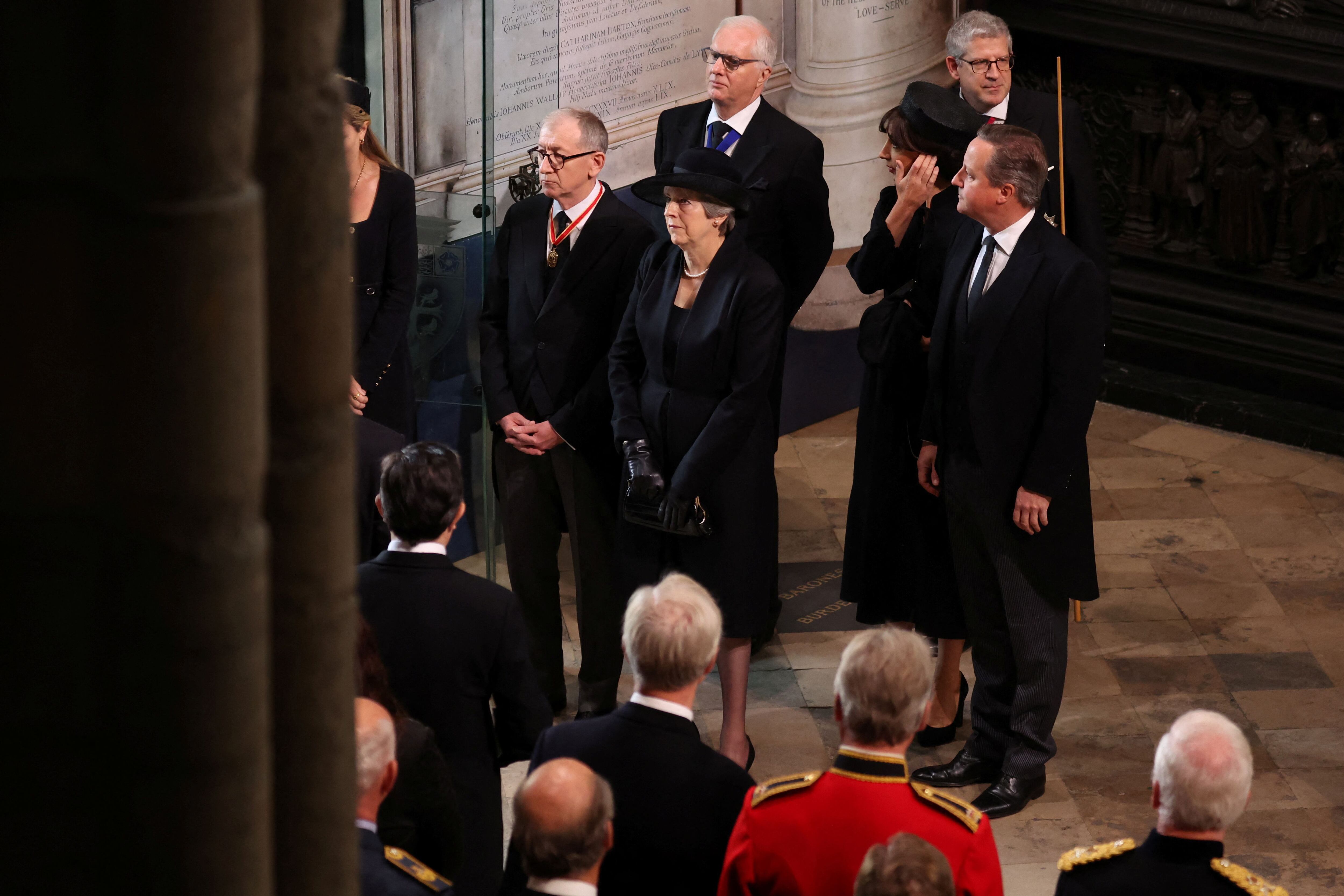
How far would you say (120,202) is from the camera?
1031 mm

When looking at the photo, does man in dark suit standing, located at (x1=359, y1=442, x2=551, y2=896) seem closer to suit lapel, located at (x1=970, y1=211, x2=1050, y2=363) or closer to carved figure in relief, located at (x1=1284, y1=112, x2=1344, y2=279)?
suit lapel, located at (x1=970, y1=211, x2=1050, y2=363)

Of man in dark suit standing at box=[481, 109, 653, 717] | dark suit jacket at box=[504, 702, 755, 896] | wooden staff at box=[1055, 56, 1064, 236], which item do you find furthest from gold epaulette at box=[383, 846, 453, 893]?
wooden staff at box=[1055, 56, 1064, 236]

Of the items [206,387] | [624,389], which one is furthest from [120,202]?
[624,389]

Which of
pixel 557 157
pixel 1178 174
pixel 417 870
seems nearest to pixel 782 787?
pixel 417 870

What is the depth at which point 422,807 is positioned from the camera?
9.53 feet

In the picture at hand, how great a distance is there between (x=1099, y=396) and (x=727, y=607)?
3.90m

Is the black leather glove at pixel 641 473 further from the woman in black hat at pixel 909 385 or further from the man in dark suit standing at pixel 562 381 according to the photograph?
the woman in black hat at pixel 909 385

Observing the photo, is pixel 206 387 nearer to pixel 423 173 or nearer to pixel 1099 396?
pixel 423 173

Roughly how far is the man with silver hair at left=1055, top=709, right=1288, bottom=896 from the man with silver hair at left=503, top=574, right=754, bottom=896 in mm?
578

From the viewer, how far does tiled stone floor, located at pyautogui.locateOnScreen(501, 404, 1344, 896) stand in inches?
181

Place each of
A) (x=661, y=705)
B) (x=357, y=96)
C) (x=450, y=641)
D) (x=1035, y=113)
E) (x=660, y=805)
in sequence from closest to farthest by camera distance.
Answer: (x=660, y=805) → (x=661, y=705) → (x=450, y=641) → (x=357, y=96) → (x=1035, y=113)

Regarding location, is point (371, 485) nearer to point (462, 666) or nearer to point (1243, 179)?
point (462, 666)

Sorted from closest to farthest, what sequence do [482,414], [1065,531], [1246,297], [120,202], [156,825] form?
[120,202], [156,825], [1065,531], [482,414], [1246,297]

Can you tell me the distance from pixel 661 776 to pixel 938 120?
2.59 m
